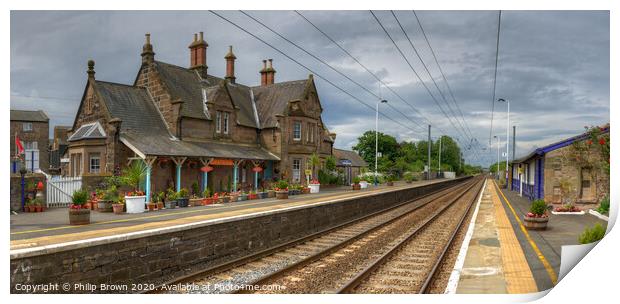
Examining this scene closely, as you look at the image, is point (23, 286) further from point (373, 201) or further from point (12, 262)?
point (373, 201)

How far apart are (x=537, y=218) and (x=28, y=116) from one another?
15563 millimetres

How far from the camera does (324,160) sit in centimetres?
3912

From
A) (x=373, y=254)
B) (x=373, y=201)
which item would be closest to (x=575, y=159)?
(x=373, y=201)

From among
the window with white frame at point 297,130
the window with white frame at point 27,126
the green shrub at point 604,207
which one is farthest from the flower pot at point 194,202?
the green shrub at point 604,207

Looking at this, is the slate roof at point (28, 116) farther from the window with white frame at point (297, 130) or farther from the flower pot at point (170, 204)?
the window with white frame at point (297, 130)

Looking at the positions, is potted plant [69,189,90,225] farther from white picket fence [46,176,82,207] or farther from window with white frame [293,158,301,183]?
window with white frame [293,158,301,183]

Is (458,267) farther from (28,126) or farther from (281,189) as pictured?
(281,189)

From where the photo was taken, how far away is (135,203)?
18578 millimetres

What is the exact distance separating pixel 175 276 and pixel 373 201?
1554 centimetres

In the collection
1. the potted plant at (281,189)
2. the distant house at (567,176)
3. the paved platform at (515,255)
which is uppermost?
the distant house at (567,176)

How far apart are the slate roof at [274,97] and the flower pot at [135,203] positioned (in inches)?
663

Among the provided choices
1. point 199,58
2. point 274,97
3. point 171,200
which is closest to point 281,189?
point 171,200

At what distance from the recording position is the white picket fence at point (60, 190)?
17.2 metres

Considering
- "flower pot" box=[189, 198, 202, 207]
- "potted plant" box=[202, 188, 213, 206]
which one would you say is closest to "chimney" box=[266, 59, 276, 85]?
"potted plant" box=[202, 188, 213, 206]
